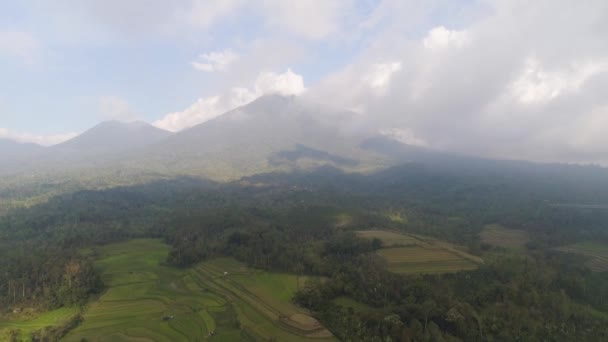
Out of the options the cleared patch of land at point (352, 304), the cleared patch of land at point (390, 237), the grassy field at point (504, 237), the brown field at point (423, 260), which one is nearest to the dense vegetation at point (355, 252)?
the cleared patch of land at point (352, 304)

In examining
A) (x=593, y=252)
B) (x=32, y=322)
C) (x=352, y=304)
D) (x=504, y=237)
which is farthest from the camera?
(x=504, y=237)

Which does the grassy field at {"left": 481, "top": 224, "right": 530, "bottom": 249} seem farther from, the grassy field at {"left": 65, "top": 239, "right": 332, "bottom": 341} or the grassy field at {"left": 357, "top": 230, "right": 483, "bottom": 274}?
the grassy field at {"left": 65, "top": 239, "right": 332, "bottom": 341}

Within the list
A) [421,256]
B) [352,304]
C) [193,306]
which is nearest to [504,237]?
[421,256]

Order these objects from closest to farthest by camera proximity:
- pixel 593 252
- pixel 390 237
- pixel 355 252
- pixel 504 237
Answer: pixel 355 252 < pixel 593 252 < pixel 390 237 < pixel 504 237

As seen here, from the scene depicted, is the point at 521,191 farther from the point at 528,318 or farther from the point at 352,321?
the point at 352,321

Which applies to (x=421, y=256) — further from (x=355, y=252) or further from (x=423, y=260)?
(x=355, y=252)

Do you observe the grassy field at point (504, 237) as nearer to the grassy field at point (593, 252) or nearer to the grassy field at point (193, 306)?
the grassy field at point (593, 252)

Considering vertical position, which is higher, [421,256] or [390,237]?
[390,237]

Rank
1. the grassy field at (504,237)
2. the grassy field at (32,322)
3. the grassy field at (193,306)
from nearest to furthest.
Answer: the grassy field at (32,322), the grassy field at (193,306), the grassy field at (504,237)
